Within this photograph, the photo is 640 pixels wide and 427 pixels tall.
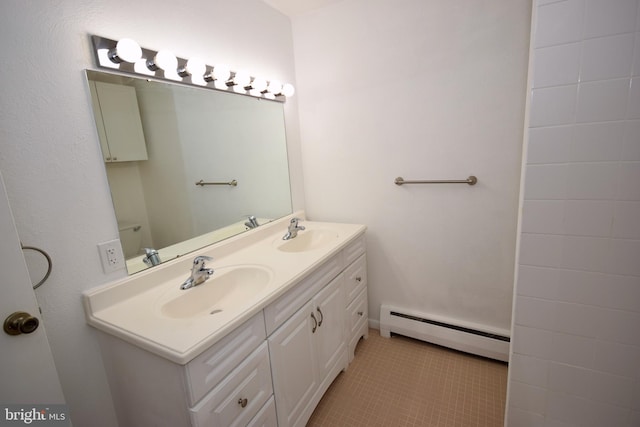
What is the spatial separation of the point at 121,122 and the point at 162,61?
31cm

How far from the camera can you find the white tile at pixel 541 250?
1038 millimetres

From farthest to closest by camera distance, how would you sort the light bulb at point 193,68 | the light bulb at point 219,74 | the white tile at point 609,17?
the light bulb at point 219,74
the light bulb at point 193,68
the white tile at point 609,17

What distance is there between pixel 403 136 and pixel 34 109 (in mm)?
1686

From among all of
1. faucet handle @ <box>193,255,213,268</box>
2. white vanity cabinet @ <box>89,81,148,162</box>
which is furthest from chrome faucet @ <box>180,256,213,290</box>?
white vanity cabinet @ <box>89,81,148,162</box>

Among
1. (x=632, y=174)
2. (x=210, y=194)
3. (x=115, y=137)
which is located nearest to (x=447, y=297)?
(x=632, y=174)

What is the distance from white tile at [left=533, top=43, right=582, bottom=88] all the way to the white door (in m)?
1.60

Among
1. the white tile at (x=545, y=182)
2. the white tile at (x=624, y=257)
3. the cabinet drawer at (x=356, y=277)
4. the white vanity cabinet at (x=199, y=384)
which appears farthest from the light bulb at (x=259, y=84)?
the white tile at (x=624, y=257)

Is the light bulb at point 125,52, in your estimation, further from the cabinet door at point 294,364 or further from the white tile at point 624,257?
the white tile at point 624,257

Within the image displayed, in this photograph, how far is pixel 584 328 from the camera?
105 centimetres

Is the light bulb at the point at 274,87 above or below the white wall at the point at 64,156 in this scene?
above

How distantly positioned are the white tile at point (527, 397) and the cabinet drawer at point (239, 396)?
3.28ft

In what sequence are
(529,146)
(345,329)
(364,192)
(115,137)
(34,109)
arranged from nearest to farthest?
1. (34,109)
2. (529,146)
3. (115,137)
4. (345,329)
5. (364,192)

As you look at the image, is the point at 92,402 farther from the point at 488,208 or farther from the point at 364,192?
the point at 488,208

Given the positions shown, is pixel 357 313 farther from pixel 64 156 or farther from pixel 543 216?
pixel 64 156
